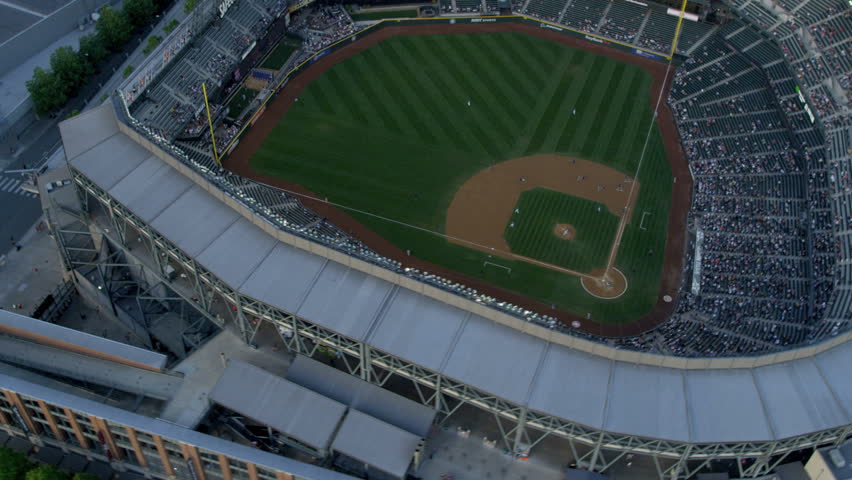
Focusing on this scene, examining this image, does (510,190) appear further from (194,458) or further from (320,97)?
(194,458)

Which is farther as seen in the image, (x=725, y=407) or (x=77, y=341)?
(x=77, y=341)

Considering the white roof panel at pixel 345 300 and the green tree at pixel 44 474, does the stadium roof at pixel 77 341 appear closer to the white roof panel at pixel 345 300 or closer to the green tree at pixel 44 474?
the green tree at pixel 44 474

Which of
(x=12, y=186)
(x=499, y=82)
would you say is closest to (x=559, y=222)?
(x=499, y=82)

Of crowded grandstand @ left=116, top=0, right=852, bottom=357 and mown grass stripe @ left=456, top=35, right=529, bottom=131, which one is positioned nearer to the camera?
crowded grandstand @ left=116, top=0, right=852, bottom=357

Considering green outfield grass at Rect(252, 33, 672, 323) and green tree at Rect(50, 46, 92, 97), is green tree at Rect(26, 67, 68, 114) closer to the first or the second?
green tree at Rect(50, 46, 92, 97)

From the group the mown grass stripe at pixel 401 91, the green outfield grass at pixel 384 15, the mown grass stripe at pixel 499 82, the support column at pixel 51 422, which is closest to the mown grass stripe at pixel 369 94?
the mown grass stripe at pixel 401 91

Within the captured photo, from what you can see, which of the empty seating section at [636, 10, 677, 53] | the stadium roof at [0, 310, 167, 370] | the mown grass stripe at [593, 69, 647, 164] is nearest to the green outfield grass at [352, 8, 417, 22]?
the mown grass stripe at [593, 69, 647, 164]

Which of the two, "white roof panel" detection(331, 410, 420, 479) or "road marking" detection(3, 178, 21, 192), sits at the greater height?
"road marking" detection(3, 178, 21, 192)
